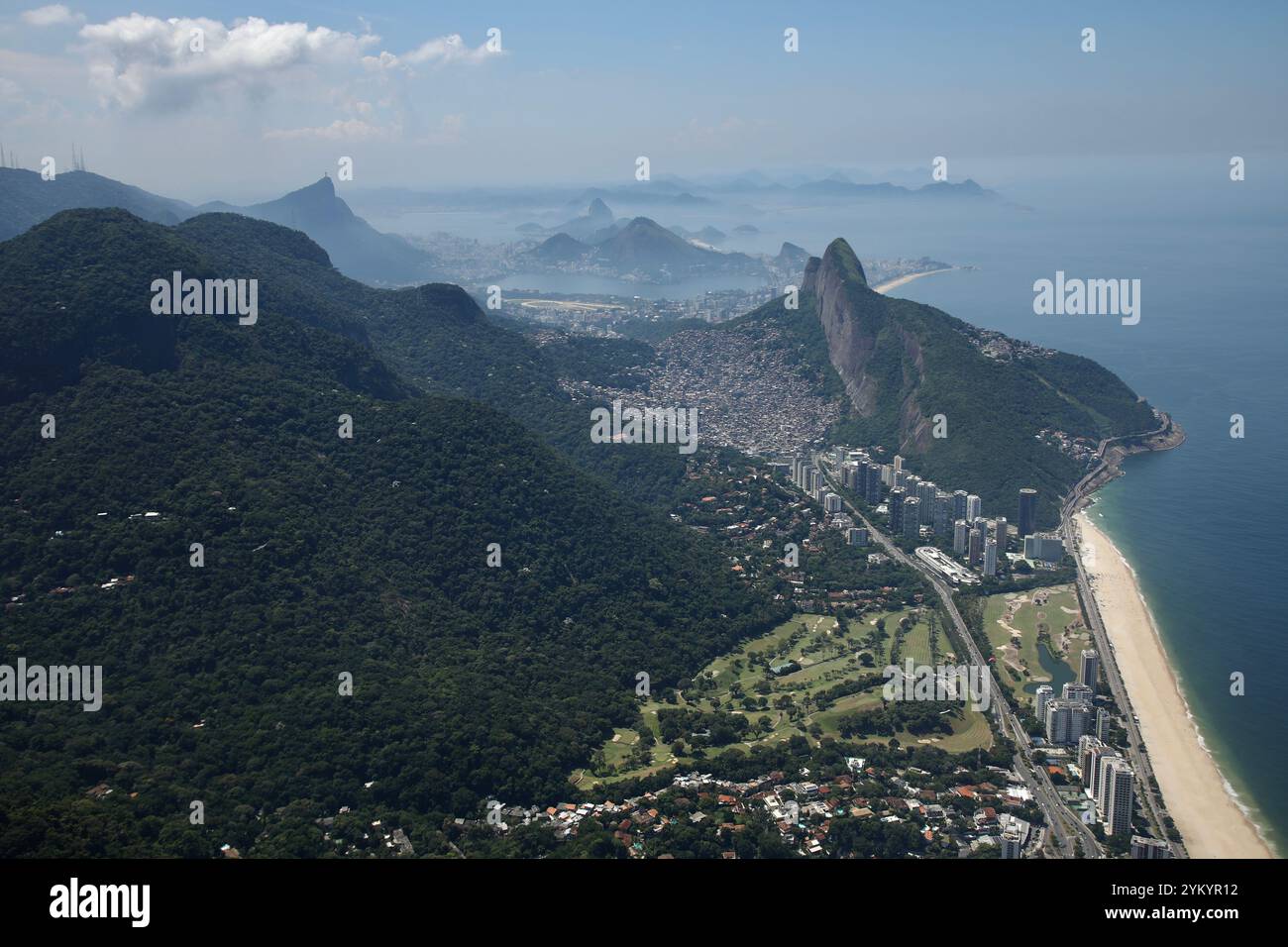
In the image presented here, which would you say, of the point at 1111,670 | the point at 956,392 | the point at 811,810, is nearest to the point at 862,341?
the point at 956,392

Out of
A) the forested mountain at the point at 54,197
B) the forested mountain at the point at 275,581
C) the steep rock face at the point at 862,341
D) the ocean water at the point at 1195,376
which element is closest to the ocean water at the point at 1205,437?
the ocean water at the point at 1195,376

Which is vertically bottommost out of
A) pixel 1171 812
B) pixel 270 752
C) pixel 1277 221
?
pixel 1171 812

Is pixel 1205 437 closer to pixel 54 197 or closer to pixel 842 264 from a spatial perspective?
pixel 842 264

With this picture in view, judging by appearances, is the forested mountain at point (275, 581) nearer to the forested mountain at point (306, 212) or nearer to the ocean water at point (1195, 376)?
the ocean water at point (1195, 376)

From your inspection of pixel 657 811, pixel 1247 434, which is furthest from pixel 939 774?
pixel 1247 434

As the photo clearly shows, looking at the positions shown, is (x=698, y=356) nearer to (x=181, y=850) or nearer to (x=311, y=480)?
(x=311, y=480)

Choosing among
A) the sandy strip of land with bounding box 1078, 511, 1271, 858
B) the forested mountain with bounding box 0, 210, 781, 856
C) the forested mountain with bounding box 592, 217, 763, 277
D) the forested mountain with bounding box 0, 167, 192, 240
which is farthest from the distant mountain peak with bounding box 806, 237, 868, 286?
the forested mountain with bounding box 592, 217, 763, 277

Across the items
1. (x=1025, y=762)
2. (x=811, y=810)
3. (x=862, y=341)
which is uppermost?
(x=862, y=341)
